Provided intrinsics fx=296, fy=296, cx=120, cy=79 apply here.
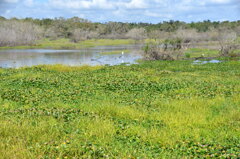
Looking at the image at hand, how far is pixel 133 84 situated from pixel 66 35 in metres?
134

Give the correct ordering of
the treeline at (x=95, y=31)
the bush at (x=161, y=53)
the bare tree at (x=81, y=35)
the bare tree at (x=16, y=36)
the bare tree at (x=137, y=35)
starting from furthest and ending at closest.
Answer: the bare tree at (x=137, y=35) → the bare tree at (x=81, y=35) → the treeline at (x=95, y=31) → the bare tree at (x=16, y=36) → the bush at (x=161, y=53)

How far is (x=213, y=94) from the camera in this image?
64.7 ft

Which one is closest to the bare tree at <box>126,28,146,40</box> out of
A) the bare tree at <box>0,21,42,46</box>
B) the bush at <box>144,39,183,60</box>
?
the bare tree at <box>0,21,42,46</box>

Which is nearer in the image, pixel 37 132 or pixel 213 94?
pixel 37 132

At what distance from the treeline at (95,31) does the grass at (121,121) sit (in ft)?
288

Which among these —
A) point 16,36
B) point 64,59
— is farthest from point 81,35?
point 64,59

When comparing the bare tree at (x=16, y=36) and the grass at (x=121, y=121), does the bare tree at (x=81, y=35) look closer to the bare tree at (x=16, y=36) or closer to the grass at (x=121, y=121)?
the bare tree at (x=16, y=36)

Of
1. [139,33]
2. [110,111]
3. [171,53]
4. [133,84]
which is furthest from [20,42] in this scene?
[110,111]

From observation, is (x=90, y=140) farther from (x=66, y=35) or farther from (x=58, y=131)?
(x=66, y=35)

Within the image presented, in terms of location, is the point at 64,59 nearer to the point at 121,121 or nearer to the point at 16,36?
the point at 121,121

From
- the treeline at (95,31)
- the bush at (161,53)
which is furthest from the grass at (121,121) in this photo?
the treeline at (95,31)

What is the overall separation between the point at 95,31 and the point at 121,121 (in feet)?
525

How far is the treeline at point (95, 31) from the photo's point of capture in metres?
116

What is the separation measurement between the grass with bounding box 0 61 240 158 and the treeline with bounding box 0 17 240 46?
87.7 m
